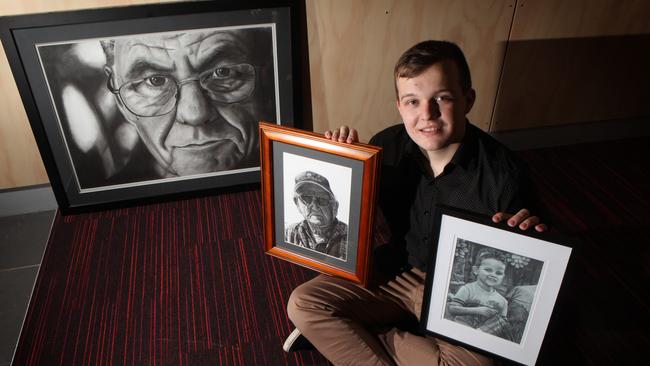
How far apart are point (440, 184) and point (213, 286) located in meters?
0.90

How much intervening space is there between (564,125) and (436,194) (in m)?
1.44

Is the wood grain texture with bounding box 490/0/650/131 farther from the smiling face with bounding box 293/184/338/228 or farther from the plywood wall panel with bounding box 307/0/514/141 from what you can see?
the smiling face with bounding box 293/184/338/228

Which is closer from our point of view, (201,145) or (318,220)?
(318,220)

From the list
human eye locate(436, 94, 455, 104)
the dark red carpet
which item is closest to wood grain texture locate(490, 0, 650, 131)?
the dark red carpet

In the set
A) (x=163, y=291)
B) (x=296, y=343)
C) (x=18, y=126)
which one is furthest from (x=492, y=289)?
(x=18, y=126)

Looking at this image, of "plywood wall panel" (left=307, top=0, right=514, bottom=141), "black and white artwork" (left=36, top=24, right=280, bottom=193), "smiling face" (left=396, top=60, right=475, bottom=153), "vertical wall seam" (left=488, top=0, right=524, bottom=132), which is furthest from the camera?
"vertical wall seam" (left=488, top=0, right=524, bottom=132)

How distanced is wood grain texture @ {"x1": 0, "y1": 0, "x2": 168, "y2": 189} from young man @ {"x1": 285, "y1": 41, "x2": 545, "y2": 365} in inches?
40.3

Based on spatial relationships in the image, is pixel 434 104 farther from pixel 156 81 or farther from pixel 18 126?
pixel 18 126

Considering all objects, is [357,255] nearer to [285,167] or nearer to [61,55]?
[285,167]

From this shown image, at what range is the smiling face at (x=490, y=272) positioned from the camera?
1171 millimetres

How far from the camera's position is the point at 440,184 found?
1.36 meters

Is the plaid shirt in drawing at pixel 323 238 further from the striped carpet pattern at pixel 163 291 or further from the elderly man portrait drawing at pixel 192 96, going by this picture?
the elderly man portrait drawing at pixel 192 96

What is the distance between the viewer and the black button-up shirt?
1311 millimetres

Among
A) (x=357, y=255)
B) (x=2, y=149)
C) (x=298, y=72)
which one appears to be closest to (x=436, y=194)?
(x=357, y=255)
